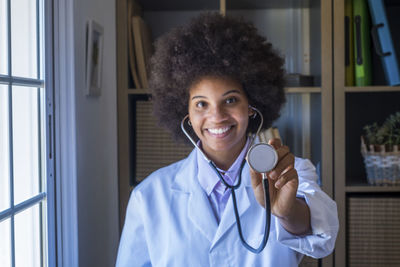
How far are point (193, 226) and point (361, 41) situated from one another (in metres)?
1.20

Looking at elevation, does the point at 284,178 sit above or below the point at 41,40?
below

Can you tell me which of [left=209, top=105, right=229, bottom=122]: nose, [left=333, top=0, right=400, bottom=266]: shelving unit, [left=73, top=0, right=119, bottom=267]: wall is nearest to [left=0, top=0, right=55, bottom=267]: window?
[left=73, top=0, right=119, bottom=267]: wall

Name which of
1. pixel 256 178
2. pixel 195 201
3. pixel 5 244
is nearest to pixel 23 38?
pixel 5 244

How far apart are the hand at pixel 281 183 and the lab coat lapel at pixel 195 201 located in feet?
1.01

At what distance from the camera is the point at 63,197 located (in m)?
1.62

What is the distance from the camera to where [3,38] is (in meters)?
1.24

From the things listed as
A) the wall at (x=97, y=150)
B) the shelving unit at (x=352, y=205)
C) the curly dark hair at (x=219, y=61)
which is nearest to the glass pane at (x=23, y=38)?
the wall at (x=97, y=150)

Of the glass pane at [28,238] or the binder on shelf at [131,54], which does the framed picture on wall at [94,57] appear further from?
the glass pane at [28,238]

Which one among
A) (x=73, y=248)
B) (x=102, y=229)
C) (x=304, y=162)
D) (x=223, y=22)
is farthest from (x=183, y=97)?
(x=102, y=229)

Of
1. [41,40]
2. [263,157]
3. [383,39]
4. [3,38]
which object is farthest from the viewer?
[383,39]

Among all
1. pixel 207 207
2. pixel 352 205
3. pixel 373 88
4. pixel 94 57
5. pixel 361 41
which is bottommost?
pixel 352 205

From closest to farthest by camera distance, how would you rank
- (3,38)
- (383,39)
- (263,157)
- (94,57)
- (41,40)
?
1. (263,157)
2. (3,38)
3. (41,40)
4. (94,57)
5. (383,39)

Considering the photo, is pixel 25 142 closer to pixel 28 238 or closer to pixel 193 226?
pixel 28 238

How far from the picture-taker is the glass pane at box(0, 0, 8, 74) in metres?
1.23
